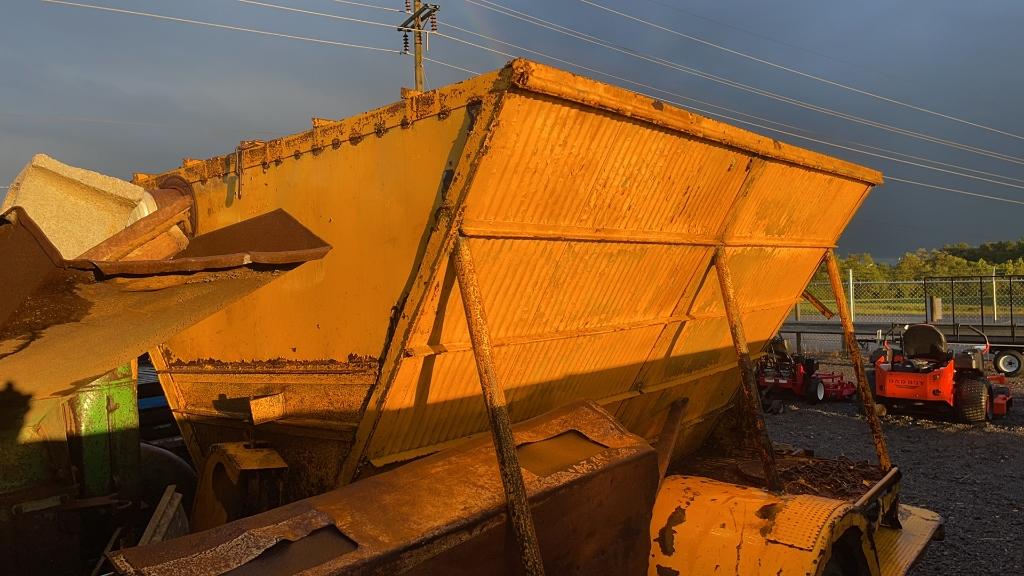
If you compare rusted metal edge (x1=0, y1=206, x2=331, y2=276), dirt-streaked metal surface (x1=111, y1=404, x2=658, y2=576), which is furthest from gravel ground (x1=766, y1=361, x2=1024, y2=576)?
rusted metal edge (x1=0, y1=206, x2=331, y2=276)

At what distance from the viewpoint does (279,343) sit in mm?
3531

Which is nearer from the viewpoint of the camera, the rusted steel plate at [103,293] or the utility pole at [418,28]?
the rusted steel plate at [103,293]

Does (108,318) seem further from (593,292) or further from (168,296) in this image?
(593,292)

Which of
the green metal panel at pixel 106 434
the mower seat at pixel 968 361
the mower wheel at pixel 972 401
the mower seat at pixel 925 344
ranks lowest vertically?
the mower wheel at pixel 972 401

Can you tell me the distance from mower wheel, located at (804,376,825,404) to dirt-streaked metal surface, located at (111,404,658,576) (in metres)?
10.9

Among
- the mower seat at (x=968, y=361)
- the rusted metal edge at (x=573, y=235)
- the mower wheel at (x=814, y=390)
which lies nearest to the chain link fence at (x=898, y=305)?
the mower wheel at (x=814, y=390)

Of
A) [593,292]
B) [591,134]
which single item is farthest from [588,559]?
[591,134]

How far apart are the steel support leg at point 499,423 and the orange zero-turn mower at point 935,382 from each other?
1045 cm

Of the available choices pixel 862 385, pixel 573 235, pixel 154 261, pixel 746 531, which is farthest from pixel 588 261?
pixel 862 385

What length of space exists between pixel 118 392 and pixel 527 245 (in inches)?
114

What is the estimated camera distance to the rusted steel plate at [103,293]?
5.88 feet

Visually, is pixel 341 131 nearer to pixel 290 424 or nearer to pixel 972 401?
pixel 290 424

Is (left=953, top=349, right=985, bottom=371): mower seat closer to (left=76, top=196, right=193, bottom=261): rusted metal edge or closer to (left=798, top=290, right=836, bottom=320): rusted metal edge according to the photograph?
(left=798, top=290, right=836, bottom=320): rusted metal edge

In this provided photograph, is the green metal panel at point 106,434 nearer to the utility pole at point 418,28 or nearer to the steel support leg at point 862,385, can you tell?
the steel support leg at point 862,385
